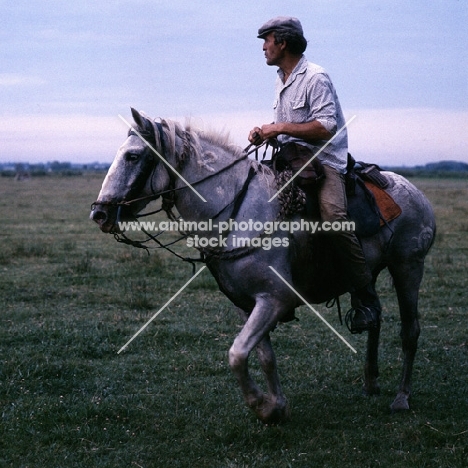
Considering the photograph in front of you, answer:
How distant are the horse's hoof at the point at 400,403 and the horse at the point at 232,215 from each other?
1143 millimetres

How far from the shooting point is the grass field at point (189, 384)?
Result: 5.14 meters

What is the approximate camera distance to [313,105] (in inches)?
211

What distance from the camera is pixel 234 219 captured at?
5199mm

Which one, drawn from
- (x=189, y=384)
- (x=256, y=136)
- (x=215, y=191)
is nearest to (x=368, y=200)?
(x=256, y=136)

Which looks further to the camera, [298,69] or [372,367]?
[372,367]

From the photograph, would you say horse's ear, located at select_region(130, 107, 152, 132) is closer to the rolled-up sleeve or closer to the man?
the man

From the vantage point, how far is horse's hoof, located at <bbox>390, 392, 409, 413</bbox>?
6156mm

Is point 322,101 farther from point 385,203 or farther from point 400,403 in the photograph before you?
point 400,403

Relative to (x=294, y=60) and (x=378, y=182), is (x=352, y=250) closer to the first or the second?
(x=378, y=182)

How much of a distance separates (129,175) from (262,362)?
1.87 m

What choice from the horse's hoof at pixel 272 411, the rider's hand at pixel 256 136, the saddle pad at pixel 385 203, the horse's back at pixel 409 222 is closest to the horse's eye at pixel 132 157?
the rider's hand at pixel 256 136

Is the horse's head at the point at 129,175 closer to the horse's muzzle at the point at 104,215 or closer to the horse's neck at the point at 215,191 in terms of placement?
the horse's muzzle at the point at 104,215

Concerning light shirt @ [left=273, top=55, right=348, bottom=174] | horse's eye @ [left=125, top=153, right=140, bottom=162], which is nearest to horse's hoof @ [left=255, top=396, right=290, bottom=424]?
light shirt @ [left=273, top=55, right=348, bottom=174]

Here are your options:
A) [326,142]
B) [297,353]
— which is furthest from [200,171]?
[297,353]
